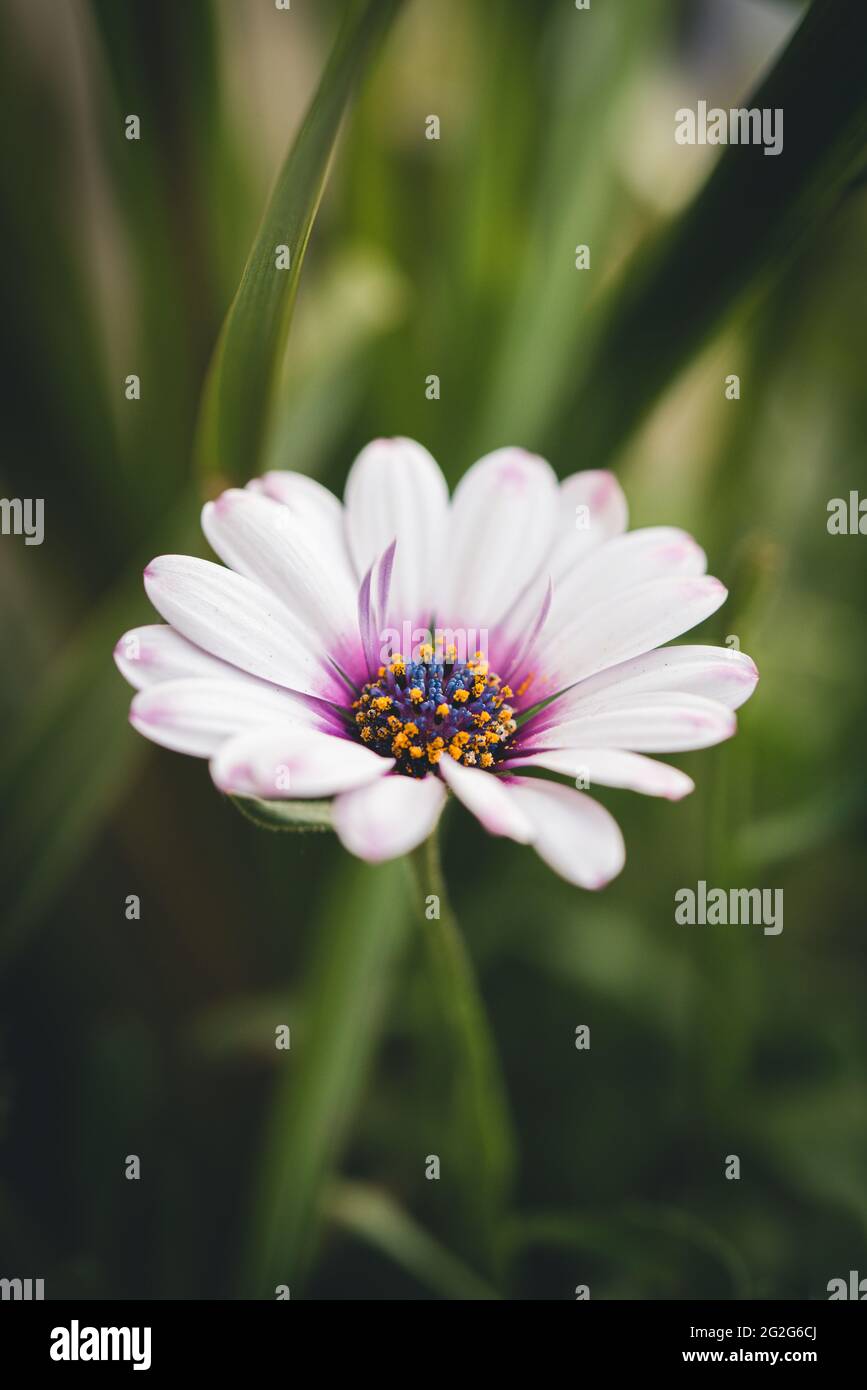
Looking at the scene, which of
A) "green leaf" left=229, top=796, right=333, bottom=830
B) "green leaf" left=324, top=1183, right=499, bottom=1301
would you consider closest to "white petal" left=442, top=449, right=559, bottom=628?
"green leaf" left=229, top=796, right=333, bottom=830

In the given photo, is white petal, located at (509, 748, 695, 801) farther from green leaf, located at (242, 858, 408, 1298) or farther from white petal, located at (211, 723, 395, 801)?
green leaf, located at (242, 858, 408, 1298)

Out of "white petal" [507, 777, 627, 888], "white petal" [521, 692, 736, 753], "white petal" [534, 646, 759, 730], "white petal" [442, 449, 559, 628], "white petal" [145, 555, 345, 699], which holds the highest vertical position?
"white petal" [442, 449, 559, 628]

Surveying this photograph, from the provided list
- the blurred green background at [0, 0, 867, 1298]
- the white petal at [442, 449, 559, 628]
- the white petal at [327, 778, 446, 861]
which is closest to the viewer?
the white petal at [327, 778, 446, 861]

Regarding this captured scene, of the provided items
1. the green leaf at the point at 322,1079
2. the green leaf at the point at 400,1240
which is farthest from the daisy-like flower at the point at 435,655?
the green leaf at the point at 400,1240

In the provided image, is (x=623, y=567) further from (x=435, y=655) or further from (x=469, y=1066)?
(x=469, y=1066)

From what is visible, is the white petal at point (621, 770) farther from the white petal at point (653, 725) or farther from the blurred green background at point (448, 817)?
the blurred green background at point (448, 817)

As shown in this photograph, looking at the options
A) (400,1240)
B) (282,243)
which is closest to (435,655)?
(282,243)

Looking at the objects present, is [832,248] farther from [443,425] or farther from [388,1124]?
[388,1124]
